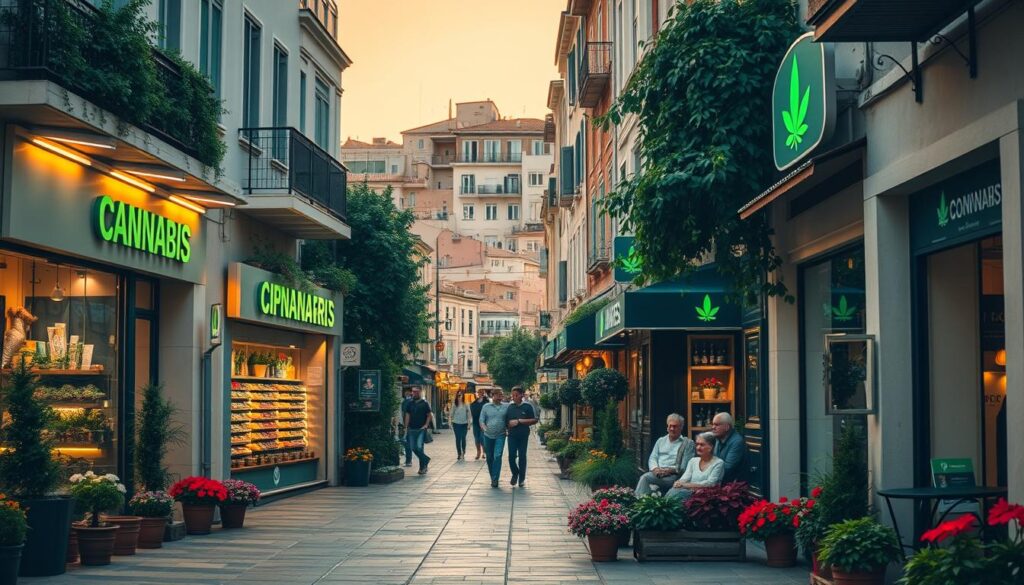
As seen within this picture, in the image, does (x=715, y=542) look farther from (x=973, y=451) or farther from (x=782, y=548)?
(x=973, y=451)

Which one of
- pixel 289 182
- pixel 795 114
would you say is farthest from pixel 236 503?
pixel 795 114

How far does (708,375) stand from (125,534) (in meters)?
10.1

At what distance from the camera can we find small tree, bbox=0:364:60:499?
37.1 feet

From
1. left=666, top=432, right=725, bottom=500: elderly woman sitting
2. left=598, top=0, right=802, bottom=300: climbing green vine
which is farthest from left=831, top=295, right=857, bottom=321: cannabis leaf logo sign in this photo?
left=666, top=432, right=725, bottom=500: elderly woman sitting

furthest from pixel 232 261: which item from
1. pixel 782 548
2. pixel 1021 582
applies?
pixel 1021 582

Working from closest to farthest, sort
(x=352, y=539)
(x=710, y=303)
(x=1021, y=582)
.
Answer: (x=1021, y=582), (x=352, y=539), (x=710, y=303)

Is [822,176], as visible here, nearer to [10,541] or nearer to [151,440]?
[10,541]

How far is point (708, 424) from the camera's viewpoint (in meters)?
20.1

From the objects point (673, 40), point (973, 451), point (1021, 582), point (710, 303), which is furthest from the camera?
point (710, 303)

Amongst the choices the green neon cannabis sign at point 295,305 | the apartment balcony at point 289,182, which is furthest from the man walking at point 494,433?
the apartment balcony at point 289,182

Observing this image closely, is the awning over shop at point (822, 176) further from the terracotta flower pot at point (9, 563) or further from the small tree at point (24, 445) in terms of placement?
the terracotta flower pot at point (9, 563)

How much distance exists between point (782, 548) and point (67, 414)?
7806 millimetres

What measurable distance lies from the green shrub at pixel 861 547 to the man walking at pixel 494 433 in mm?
14236

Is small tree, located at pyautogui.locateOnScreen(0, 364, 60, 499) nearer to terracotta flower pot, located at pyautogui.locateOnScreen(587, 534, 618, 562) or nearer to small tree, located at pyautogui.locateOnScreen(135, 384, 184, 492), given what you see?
small tree, located at pyautogui.locateOnScreen(135, 384, 184, 492)
